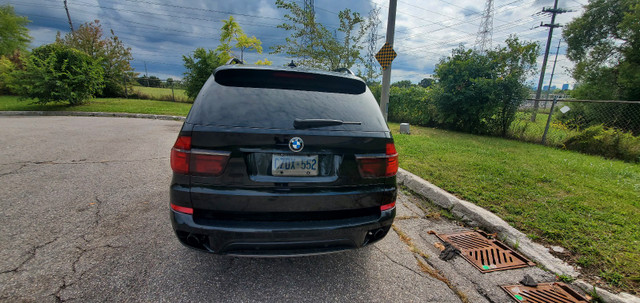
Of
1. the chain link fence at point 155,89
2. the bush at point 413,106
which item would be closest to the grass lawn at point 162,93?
the chain link fence at point 155,89

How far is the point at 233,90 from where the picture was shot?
71.6 inches

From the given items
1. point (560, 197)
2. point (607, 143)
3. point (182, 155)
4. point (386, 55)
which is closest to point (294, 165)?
point (182, 155)

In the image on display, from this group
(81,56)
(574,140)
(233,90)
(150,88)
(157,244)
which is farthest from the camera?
(150,88)

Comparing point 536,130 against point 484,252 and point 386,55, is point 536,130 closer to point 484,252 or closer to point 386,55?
point 386,55

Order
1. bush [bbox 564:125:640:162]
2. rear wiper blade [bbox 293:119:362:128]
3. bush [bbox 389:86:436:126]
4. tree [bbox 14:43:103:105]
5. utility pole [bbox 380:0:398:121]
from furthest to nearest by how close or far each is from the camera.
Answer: bush [bbox 389:86:436:126] → tree [bbox 14:43:103:105] → utility pole [bbox 380:0:398:121] → bush [bbox 564:125:640:162] → rear wiper blade [bbox 293:119:362:128]

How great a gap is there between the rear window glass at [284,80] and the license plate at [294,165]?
605 mm

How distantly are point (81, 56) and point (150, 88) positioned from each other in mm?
12037

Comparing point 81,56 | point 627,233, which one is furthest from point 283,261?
point 81,56

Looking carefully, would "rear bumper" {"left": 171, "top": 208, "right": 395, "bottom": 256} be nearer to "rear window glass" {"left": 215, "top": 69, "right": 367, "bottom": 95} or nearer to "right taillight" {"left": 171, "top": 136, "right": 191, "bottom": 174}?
"right taillight" {"left": 171, "top": 136, "right": 191, "bottom": 174}

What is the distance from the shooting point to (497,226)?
2771 millimetres

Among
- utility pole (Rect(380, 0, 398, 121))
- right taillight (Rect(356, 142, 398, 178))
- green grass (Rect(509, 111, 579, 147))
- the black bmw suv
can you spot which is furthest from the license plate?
green grass (Rect(509, 111, 579, 147))

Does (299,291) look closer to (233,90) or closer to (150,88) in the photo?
(233,90)

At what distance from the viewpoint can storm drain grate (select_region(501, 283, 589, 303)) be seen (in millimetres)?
1885

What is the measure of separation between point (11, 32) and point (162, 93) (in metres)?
22.5
